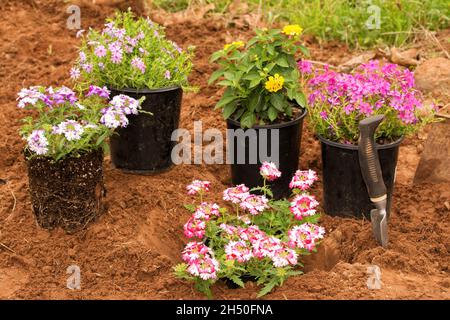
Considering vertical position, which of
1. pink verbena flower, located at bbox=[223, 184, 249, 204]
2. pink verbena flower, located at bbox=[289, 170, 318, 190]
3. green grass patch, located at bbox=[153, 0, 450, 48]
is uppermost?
pink verbena flower, located at bbox=[223, 184, 249, 204]

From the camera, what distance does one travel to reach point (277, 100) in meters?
4.37

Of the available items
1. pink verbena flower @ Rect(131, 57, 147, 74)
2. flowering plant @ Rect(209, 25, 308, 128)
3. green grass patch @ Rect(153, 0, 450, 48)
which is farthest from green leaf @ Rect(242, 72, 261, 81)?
green grass patch @ Rect(153, 0, 450, 48)

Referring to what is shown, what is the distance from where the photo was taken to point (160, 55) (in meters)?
4.59

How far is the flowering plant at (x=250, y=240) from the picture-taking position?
356cm

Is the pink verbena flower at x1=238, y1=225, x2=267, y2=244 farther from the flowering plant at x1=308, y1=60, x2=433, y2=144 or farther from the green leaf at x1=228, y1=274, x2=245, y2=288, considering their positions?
the flowering plant at x1=308, y1=60, x2=433, y2=144

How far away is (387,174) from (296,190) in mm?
502

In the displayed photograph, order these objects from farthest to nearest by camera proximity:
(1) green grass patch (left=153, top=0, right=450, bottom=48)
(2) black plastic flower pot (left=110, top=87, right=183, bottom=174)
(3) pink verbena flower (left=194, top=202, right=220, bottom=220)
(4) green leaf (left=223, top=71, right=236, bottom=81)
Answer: (1) green grass patch (left=153, top=0, right=450, bottom=48) → (2) black plastic flower pot (left=110, top=87, right=183, bottom=174) → (4) green leaf (left=223, top=71, right=236, bottom=81) → (3) pink verbena flower (left=194, top=202, right=220, bottom=220)

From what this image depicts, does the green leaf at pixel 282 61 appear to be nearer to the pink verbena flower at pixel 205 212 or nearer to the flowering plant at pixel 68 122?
the flowering plant at pixel 68 122

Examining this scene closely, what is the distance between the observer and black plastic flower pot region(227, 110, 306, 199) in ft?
14.5

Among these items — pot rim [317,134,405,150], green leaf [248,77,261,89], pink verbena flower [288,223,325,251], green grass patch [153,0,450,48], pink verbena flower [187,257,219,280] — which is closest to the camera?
pink verbena flower [187,257,219,280]

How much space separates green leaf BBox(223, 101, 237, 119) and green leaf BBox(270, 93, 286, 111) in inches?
8.3

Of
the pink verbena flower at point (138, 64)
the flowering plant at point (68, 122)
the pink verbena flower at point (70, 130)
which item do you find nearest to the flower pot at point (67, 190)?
the flowering plant at point (68, 122)

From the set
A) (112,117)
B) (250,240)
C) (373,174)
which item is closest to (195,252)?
(250,240)

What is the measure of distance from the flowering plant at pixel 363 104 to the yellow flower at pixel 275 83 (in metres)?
0.21
